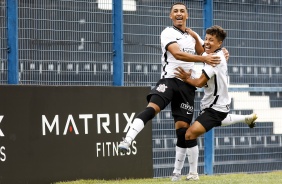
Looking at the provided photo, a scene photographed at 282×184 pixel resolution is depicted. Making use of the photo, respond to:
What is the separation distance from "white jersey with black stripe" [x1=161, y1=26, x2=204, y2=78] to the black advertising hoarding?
5.64 ft

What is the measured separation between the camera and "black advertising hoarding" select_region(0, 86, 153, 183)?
11.7 meters

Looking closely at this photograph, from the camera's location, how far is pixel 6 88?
11594 millimetres

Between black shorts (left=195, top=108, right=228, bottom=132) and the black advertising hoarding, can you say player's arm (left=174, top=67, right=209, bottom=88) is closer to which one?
black shorts (left=195, top=108, right=228, bottom=132)

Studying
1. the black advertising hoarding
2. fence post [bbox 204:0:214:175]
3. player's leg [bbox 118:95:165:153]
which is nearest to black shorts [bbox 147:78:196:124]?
player's leg [bbox 118:95:165:153]

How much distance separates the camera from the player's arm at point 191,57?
10812mm

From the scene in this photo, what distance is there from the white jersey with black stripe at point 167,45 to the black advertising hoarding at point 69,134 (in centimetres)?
172

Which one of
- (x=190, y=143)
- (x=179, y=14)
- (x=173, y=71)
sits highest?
(x=179, y=14)

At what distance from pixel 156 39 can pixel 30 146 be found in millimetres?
3248

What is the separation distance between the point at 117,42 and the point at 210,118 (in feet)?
8.98

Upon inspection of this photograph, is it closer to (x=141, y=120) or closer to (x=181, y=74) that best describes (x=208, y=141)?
(x=181, y=74)

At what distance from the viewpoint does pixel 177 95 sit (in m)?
11.2

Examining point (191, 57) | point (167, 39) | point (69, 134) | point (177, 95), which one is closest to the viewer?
point (191, 57)

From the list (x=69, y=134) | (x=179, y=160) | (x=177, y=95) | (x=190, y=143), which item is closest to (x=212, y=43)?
(x=177, y=95)

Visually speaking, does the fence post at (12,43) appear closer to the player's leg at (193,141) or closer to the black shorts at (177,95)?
the black shorts at (177,95)
